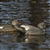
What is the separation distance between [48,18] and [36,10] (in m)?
3.06

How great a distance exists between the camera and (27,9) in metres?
18.2

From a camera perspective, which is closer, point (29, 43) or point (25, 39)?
point (29, 43)

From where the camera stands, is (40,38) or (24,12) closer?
(40,38)

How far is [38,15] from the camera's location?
53.9ft

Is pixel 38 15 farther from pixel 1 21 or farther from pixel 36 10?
pixel 1 21

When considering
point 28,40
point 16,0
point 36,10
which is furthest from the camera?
point 16,0

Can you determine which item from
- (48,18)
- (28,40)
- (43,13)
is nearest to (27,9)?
(43,13)

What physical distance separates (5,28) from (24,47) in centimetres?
235

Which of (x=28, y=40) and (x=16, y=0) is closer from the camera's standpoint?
(x=28, y=40)

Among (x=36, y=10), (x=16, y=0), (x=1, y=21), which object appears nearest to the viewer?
(x=1, y=21)

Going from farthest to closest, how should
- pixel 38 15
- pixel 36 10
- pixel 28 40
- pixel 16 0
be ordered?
pixel 16 0 → pixel 36 10 → pixel 38 15 → pixel 28 40

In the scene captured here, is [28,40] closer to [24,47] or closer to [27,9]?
[24,47]

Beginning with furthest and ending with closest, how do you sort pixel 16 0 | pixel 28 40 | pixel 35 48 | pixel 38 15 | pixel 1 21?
pixel 16 0, pixel 38 15, pixel 1 21, pixel 28 40, pixel 35 48

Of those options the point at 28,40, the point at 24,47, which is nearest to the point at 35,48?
the point at 24,47
